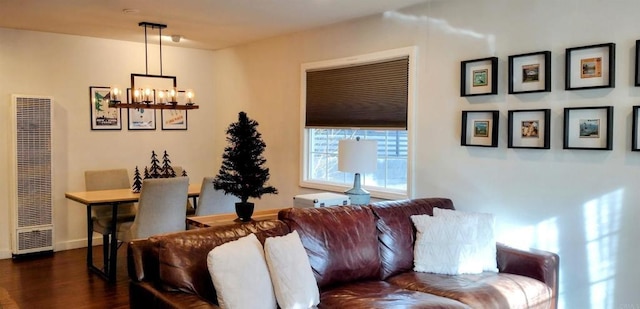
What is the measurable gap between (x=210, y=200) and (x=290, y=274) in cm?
244

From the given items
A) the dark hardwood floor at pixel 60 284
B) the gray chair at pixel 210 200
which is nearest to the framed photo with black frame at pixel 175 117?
the dark hardwood floor at pixel 60 284

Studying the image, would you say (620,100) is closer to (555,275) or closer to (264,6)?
(555,275)

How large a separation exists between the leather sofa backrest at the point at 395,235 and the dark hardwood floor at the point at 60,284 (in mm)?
2162

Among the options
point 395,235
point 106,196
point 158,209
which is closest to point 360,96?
point 395,235

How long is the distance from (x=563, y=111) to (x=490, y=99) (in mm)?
568

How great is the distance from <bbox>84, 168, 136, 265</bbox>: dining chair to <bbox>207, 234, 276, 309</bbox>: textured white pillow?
2.87 m

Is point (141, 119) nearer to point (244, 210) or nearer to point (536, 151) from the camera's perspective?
point (244, 210)

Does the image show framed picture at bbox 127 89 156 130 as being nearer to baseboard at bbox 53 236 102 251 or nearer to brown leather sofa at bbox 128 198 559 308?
baseboard at bbox 53 236 102 251

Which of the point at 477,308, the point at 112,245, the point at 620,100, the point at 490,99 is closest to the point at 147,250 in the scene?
the point at 477,308

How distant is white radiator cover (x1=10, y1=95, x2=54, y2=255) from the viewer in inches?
214

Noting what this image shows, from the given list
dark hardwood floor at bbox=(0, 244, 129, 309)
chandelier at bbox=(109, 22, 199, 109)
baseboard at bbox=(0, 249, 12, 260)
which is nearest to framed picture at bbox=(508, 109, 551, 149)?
chandelier at bbox=(109, 22, 199, 109)

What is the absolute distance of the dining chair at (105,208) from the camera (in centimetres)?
497

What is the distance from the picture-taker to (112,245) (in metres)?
4.73

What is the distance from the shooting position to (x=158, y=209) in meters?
4.56
